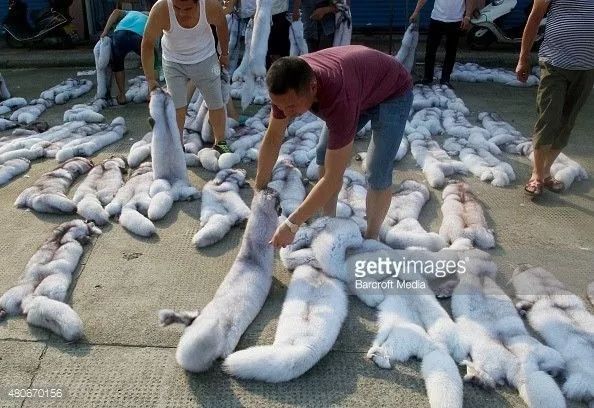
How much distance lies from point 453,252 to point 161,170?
8.57ft

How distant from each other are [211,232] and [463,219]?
6.45 feet

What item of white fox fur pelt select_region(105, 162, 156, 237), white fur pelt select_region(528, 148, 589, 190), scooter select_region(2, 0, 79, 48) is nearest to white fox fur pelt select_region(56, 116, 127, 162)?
white fox fur pelt select_region(105, 162, 156, 237)

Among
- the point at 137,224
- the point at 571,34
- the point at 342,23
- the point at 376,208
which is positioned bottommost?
the point at 137,224

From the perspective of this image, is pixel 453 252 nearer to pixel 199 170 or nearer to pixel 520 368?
pixel 520 368

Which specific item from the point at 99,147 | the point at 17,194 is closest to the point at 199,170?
the point at 99,147

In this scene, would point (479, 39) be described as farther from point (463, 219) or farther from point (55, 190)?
point (55, 190)

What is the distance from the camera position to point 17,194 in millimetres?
4895

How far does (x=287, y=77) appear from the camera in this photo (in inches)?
102

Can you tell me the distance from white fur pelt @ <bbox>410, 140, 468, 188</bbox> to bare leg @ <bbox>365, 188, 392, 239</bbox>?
1.37 meters

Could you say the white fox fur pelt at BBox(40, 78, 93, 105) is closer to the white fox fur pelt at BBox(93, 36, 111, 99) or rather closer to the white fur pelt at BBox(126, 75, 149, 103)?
the white fox fur pelt at BBox(93, 36, 111, 99)

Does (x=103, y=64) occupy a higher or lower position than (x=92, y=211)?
higher

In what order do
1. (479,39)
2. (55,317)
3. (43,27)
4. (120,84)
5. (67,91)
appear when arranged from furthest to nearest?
(43,27) < (479,39) < (67,91) < (120,84) < (55,317)

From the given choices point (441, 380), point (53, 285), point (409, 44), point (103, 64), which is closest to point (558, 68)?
point (441, 380)

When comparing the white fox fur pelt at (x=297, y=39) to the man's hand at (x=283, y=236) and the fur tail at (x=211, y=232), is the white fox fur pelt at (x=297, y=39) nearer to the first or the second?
the fur tail at (x=211, y=232)
